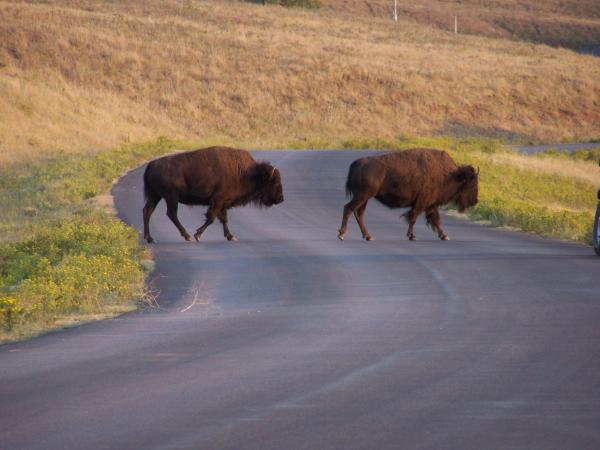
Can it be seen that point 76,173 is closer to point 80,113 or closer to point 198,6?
point 80,113

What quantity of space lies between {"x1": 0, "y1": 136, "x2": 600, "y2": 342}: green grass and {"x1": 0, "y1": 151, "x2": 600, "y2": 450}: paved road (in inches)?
30.2

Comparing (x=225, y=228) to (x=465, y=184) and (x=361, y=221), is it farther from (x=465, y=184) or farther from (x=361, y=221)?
(x=465, y=184)

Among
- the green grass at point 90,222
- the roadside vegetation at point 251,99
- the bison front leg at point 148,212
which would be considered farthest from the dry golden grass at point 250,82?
the bison front leg at point 148,212

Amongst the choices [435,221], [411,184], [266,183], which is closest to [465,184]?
[435,221]

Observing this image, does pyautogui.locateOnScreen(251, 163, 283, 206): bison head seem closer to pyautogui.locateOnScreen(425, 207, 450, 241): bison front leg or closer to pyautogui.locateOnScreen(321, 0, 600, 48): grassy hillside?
pyautogui.locateOnScreen(425, 207, 450, 241): bison front leg

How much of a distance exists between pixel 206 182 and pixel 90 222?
2.42m

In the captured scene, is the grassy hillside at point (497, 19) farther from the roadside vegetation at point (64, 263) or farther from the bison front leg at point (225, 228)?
the bison front leg at point (225, 228)

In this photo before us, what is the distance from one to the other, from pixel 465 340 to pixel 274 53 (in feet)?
261

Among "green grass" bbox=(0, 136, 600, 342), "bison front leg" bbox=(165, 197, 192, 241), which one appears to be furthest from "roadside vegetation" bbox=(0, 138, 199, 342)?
"bison front leg" bbox=(165, 197, 192, 241)

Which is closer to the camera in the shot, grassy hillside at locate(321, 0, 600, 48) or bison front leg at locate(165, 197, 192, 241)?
bison front leg at locate(165, 197, 192, 241)

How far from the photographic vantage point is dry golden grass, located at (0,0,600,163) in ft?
222

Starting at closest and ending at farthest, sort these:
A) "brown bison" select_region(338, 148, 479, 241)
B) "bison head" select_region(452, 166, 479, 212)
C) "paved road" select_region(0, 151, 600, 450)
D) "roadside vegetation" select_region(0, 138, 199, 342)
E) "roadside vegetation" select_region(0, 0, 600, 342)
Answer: "paved road" select_region(0, 151, 600, 450) < "roadside vegetation" select_region(0, 138, 199, 342) < "brown bison" select_region(338, 148, 479, 241) < "bison head" select_region(452, 166, 479, 212) < "roadside vegetation" select_region(0, 0, 600, 342)

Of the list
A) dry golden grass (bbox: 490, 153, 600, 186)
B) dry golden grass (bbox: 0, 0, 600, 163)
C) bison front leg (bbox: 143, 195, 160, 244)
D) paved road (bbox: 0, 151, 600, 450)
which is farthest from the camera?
dry golden grass (bbox: 0, 0, 600, 163)

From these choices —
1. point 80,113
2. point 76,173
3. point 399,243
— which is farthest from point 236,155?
point 80,113
